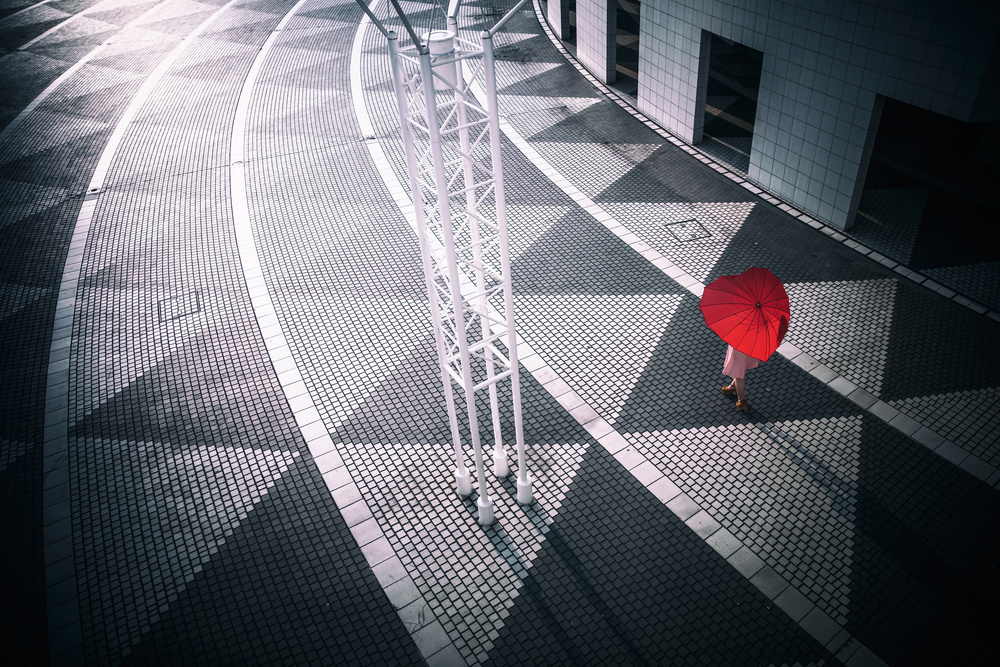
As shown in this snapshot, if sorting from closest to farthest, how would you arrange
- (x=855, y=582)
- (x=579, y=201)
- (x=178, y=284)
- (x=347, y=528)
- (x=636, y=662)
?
(x=636, y=662)
(x=855, y=582)
(x=347, y=528)
(x=178, y=284)
(x=579, y=201)

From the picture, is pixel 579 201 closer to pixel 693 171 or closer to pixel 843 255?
pixel 693 171

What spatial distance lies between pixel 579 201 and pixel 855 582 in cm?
858

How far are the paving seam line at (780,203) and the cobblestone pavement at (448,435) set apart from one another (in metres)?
0.14

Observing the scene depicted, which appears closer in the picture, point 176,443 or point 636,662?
point 636,662

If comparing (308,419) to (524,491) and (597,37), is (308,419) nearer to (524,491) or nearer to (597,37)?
(524,491)

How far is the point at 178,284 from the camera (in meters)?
12.1

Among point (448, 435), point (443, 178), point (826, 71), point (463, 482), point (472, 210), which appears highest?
point (443, 178)

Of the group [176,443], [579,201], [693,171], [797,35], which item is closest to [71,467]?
[176,443]

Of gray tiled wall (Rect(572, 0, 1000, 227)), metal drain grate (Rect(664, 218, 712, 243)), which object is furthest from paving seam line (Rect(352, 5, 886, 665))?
gray tiled wall (Rect(572, 0, 1000, 227))

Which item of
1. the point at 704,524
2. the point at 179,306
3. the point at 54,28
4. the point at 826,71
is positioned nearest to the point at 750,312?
the point at 704,524

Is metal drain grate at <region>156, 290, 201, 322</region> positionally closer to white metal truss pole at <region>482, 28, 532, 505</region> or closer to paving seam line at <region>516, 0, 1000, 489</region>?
white metal truss pole at <region>482, 28, 532, 505</region>

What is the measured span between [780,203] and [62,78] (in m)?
20.4

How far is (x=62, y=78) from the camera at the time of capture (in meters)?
20.0

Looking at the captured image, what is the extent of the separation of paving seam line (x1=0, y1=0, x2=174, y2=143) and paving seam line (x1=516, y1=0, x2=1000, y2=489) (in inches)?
484
